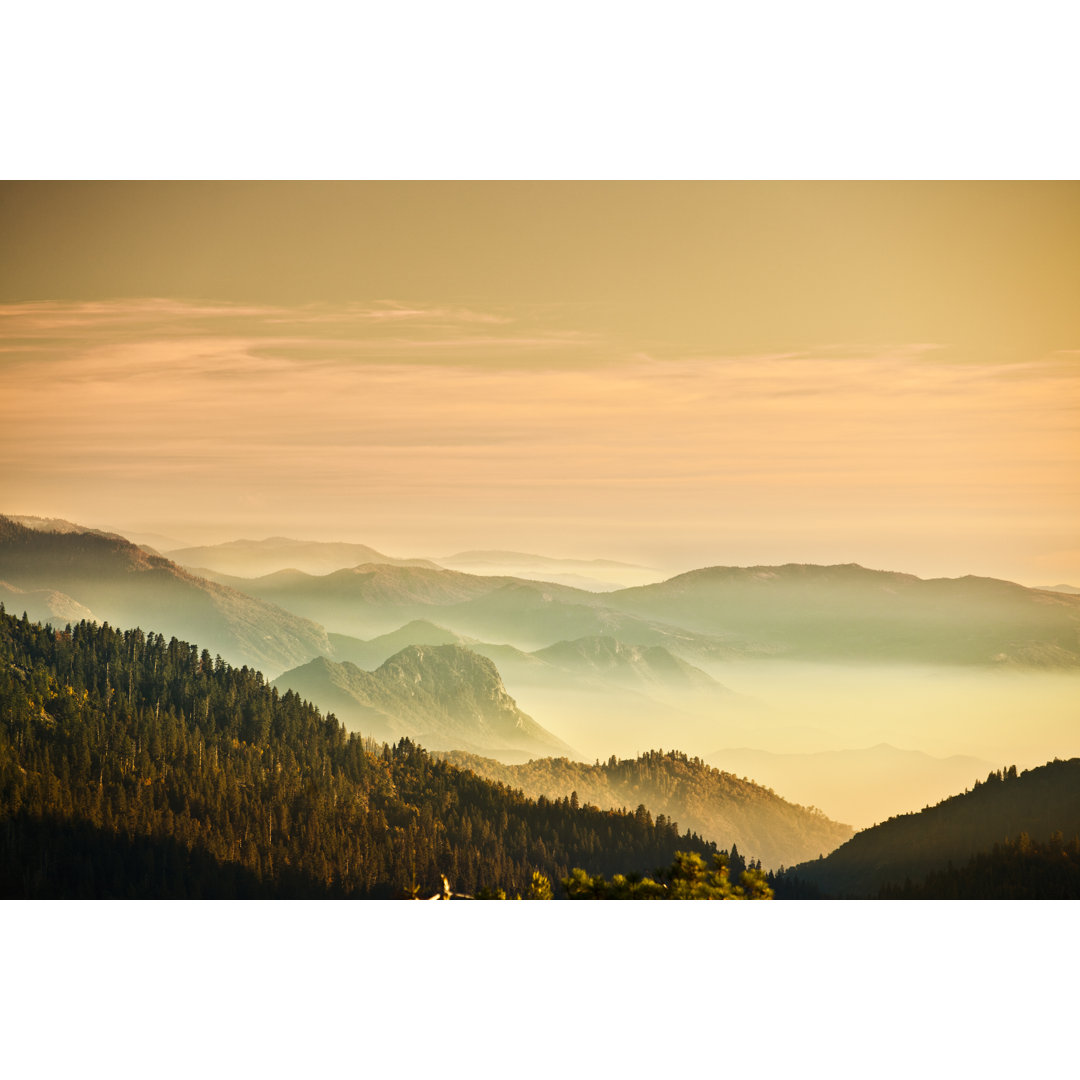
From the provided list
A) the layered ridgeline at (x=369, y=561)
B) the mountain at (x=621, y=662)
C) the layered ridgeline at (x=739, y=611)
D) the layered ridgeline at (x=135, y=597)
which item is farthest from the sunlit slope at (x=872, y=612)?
the layered ridgeline at (x=135, y=597)

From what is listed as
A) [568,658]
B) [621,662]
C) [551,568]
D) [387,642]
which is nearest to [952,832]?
[621,662]

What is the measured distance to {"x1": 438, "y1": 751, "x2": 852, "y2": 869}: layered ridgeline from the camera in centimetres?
2333

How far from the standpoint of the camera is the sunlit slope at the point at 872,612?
22344 mm

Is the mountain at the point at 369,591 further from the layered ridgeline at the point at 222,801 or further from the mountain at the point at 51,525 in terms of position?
the mountain at the point at 51,525

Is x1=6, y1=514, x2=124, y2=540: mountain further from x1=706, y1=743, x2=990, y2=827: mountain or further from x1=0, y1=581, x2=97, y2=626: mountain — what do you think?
x1=706, y1=743, x2=990, y2=827: mountain

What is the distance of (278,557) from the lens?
2280cm

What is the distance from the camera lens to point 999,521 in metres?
20.9

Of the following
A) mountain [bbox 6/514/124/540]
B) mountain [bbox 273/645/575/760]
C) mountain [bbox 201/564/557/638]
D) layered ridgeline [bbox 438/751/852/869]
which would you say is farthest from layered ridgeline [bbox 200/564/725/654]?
layered ridgeline [bbox 438/751/852/869]

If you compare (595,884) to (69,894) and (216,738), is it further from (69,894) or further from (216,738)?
(216,738)

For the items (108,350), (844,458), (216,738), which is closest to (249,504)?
(108,350)

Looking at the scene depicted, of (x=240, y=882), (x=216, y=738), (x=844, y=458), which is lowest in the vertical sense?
(x=240, y=882)

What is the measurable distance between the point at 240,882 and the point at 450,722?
7.52 metres

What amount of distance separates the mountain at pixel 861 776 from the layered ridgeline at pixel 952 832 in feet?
1.46

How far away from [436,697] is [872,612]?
37.8 ft
